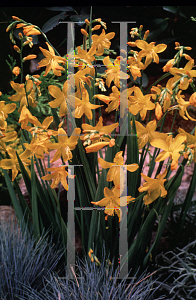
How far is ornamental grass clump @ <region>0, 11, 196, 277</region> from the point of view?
79 cm

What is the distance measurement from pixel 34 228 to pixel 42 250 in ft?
0.31

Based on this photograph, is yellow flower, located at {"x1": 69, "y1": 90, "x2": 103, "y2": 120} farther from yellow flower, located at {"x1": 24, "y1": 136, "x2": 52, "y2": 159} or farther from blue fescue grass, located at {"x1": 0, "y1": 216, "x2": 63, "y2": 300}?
blue fescue grass, located at {"x1": 0, "y1": 216, "x2": 63, "y2": 300}

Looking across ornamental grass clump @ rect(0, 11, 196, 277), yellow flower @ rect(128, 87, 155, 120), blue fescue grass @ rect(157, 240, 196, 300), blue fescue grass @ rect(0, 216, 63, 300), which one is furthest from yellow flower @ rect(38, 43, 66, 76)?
blue fescue grass @ rect(157, 240, 196, 300)

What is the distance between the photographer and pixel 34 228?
3.26 ft

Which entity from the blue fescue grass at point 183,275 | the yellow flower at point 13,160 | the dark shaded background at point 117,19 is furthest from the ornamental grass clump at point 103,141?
the dark shaded background at point 117,19

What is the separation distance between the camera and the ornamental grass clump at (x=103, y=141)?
0.79 m

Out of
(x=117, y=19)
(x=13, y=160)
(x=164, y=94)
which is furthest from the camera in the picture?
(x=117, y=19)

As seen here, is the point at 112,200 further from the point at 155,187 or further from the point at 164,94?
the point at 164,94

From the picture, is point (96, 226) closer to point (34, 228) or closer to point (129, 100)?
point (34, 228)

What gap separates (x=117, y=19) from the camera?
125cm

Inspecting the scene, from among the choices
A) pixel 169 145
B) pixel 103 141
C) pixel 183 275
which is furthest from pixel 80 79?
pixel 183 275

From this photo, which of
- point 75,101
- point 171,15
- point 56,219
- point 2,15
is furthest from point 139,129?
point 2,15

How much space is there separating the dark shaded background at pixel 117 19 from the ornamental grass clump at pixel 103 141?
396 millimetres

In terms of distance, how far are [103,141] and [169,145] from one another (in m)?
0.19
